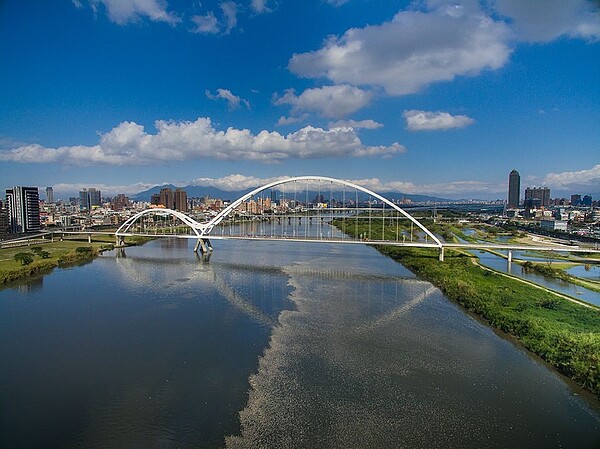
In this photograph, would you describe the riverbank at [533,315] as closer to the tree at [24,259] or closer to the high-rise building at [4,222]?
the tree at [24,259]

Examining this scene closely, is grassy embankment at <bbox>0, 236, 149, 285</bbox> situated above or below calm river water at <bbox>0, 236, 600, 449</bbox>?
above

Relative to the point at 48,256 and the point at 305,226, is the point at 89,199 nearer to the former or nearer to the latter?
the point at 305,226

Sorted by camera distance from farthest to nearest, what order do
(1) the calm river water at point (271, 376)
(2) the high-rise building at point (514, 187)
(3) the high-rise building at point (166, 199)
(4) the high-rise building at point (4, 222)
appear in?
(2) the high-rise building at point (514, 187), (3) the high-rise building at point (166, 199), (4) the high-rise building at point (4, 222), (1) the calm river water at point (271, 376)

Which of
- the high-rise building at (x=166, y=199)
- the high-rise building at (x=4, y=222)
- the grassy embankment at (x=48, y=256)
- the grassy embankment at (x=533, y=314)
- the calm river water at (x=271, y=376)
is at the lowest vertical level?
the calm river water at (x=271, y=376)

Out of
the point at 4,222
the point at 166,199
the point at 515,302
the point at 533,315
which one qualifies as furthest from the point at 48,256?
the point at 166,199

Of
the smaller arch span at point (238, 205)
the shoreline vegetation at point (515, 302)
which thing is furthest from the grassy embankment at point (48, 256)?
the smaller arch span at point (238, 205)

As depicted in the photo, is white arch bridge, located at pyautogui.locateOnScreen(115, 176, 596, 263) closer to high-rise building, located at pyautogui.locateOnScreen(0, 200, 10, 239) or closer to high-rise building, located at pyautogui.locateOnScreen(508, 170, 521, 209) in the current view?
high-rise building, located at pyautogui.locateOnScreen(0, 200, 10, 239)

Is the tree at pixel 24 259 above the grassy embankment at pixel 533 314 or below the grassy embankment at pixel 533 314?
above

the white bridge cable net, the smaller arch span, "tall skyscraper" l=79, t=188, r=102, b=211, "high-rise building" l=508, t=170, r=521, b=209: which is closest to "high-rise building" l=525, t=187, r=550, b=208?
"high-rise building" l=508, t=170, r=521, b=209
